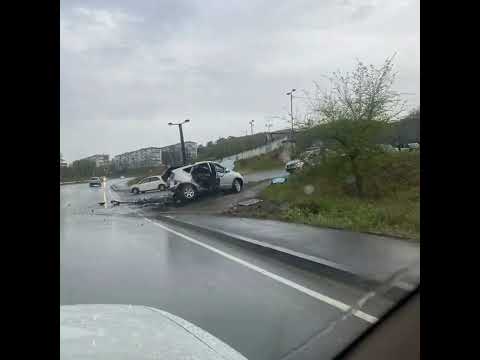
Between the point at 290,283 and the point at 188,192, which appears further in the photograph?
the point at 188,192

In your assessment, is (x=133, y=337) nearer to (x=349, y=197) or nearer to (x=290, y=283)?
(x=290, y=283)

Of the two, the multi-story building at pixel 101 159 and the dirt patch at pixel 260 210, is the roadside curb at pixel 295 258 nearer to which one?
the dirt patch at pixel 260 210

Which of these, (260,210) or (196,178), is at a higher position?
(196,178)

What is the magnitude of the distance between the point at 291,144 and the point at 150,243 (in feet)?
7.72

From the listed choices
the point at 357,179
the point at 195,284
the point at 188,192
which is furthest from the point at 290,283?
the point at 357,179

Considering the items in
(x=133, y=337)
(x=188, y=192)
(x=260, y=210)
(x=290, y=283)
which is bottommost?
(x=290, y=283)

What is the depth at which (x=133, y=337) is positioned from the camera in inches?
75.4

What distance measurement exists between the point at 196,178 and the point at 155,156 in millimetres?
541

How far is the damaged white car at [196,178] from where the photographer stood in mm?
3510

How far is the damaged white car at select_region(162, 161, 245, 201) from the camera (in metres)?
3.51
